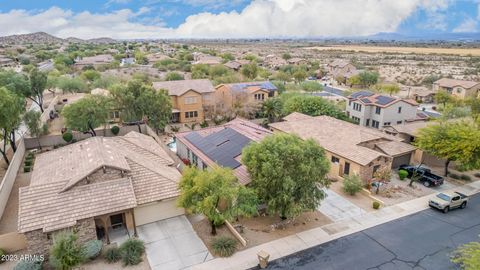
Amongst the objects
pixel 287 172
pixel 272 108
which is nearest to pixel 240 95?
pixel 272 108

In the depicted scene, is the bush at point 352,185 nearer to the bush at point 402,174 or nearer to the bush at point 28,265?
the bush at point 402,174

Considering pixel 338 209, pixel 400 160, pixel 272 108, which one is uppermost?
pixel 272 108

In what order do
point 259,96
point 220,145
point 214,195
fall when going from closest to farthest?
point 214,195, point 220,145, point 259,96

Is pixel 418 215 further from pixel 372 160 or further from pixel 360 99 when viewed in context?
pixel 360 99

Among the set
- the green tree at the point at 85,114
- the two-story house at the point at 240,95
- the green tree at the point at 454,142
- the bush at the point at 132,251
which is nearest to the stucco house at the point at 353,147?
the green tree at the point at 454,142

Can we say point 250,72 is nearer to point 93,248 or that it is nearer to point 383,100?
point 383,100

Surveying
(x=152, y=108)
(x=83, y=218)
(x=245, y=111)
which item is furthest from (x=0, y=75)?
(x=83, y=218)

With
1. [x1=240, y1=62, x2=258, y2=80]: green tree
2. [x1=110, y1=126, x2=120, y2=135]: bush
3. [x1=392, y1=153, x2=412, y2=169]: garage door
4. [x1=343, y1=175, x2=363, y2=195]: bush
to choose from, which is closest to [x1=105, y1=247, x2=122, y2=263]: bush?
[x1=343, y1=175, x2=363, y2=195]: bush

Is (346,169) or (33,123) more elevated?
(33,123)
